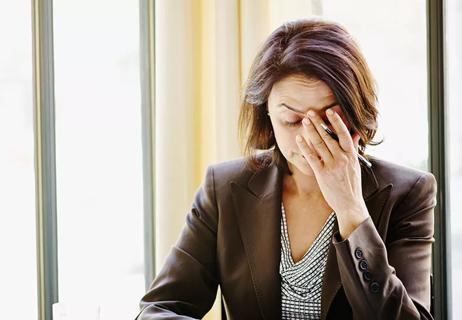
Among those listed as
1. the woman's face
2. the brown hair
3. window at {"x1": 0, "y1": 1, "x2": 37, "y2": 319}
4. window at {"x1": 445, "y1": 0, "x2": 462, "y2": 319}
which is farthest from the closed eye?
window at {"x1": 0, "y1": 1, "x2": 37, "y2": 319}

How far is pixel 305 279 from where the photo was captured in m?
1.72

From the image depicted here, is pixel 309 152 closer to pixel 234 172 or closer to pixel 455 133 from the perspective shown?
pixel 234 172

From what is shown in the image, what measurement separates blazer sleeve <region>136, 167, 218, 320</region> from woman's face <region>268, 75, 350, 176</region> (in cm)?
28

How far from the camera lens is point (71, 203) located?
8.41ft

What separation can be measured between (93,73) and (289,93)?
3.93 ft

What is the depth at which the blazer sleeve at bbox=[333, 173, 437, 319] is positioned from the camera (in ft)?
5.03

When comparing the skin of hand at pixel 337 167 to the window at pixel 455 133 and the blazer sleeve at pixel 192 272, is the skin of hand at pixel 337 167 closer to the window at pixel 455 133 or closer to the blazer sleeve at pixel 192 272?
the blazer sleeve at pixel 192 272

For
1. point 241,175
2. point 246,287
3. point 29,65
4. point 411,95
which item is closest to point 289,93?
point 241,175

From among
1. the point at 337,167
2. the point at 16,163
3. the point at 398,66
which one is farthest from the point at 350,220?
the point at 16,163

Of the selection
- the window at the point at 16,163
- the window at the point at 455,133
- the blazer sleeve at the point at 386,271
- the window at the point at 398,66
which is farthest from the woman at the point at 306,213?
the window at the point at 16,163

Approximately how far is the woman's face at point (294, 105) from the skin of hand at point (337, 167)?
0.03 meters

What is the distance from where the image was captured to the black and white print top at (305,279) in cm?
171

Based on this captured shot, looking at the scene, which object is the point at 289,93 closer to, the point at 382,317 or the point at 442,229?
the point at 382,317

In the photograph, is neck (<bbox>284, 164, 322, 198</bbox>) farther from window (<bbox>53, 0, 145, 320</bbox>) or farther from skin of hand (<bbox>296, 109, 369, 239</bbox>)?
window (<bbox>53, 0, 145, 320</bbox>)
